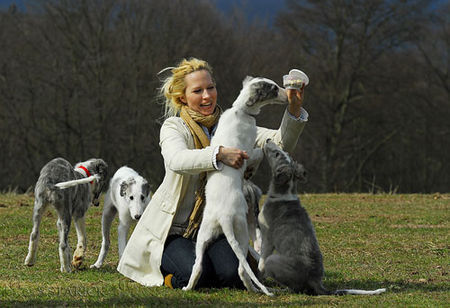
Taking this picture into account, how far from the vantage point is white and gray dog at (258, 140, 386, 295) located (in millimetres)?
5605

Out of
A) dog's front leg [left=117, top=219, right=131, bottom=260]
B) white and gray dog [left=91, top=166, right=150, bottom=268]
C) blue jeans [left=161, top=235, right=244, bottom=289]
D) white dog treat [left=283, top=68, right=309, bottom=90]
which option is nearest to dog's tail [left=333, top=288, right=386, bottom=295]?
blue jeans [left=161, top=235, right=244, bottom=289]

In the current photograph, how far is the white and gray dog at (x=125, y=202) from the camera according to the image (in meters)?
7.76

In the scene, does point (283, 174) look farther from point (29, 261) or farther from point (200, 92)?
point (29, 261)

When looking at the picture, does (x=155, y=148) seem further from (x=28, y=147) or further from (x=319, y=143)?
(x=319, y=143)

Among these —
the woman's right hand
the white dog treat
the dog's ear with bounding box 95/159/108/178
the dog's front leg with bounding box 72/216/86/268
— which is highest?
the white dog treat

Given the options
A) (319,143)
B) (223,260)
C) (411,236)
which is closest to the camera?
(223,260)

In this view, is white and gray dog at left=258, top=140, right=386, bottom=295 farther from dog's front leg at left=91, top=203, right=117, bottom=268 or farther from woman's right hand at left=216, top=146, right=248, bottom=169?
dog's front leg at left=91, top=203, right=117, bottom=268

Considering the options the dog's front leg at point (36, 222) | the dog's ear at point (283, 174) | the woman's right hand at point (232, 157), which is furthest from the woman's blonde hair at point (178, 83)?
the dog's front leg at point (36, 222)

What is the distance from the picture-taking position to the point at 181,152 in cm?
590

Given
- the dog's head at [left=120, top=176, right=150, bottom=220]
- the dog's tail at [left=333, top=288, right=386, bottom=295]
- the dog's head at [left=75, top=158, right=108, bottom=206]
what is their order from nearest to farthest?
the dog's tail at [left=333, top=288, right=386, bottom=295]
the dog's head at [left=120, top=176, right=150, bottom=220]
the dog's head at [left=75, top=158, right=108, bottom=206]

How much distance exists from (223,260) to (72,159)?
82.1ft

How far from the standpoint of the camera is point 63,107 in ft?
102

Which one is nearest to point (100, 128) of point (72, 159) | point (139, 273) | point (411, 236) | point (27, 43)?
point (72, 159)

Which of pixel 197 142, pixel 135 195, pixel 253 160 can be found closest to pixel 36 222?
pixel 135 195
